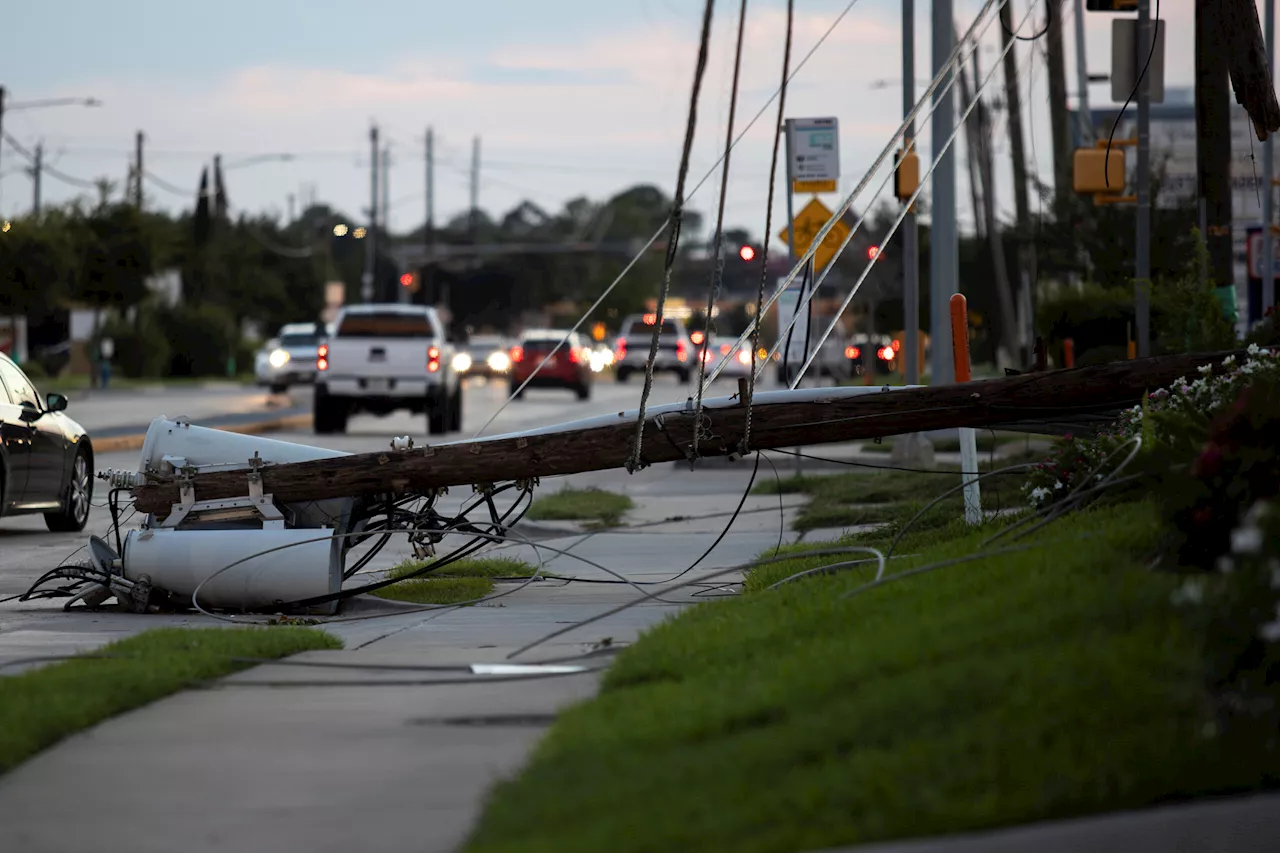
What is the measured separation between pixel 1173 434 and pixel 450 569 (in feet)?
19.3

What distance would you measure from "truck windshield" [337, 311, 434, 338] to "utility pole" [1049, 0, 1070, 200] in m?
12.1

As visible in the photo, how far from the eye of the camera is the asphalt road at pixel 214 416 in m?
15.5

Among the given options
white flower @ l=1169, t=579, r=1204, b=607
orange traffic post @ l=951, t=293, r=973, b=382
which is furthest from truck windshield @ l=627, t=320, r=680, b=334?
white flower @ l=1169, t=579, r=1204, b=607

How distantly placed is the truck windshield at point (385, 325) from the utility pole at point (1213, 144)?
16.2 m

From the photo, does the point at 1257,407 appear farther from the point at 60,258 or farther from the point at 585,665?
the point at 60,258

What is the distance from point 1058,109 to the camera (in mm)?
39344

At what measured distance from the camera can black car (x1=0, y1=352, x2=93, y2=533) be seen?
16.0 meters

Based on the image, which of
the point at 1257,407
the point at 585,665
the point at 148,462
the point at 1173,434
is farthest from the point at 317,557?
the point at 1257,407

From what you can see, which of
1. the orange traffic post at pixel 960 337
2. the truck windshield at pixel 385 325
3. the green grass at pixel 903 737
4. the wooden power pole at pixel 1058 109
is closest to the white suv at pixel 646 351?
the wooden power pole at pixel 1058 109

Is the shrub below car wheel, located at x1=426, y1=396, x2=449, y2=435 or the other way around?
the other way around

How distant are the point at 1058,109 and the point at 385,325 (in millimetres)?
14841

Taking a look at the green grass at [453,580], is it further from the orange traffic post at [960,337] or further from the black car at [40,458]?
the black car at [40,458]

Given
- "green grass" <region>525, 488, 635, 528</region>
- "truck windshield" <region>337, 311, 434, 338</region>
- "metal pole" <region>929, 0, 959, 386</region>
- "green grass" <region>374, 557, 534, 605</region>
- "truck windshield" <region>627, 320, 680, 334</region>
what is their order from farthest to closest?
"truck windshield" <region>627, 320, 680, 334</region>
"truck windshield" <region>337, 311, 434, 338</region>
"metal pole" <region>929, 0, 959, 386</region>
"green grass" <region>525, 488, 635, 528</region>
"green grass" <region>374, 557, 534, 605</region>

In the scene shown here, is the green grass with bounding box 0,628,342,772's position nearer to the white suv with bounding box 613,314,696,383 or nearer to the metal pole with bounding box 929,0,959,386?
the metal pole with bounding box 929,0,959,386
